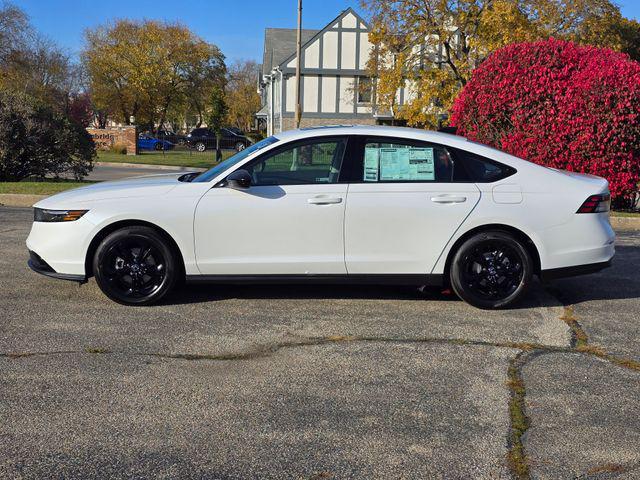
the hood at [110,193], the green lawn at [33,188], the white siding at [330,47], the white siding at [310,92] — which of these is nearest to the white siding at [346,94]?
the white siding at [330,47]

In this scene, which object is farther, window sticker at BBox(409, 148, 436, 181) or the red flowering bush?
the red flowering bush

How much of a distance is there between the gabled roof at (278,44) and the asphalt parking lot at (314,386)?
36353 millimetres

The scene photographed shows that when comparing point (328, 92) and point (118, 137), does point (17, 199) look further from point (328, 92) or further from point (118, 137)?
point (118, 137)

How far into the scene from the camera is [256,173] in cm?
558

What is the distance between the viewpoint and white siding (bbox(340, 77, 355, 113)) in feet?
123

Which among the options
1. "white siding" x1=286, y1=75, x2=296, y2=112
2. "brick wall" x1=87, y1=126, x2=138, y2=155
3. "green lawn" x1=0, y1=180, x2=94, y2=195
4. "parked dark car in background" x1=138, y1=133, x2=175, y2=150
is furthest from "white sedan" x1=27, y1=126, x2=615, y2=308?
"parked dark car in background" x1=138, y1=133, x2=175, y2=150

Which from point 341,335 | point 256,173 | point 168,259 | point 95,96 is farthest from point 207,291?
point 95,96

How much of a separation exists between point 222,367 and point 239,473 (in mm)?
1333

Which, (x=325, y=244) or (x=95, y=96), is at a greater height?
(x=95, y=96)

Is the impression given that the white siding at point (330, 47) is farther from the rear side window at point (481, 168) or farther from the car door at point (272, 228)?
the car door at point (272, 228)

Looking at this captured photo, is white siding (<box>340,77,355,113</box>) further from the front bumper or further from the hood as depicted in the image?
the front bumper

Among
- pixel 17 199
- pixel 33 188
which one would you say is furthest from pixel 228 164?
pixel 33 188

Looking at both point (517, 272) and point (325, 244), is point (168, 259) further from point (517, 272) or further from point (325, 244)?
point (517, 272)

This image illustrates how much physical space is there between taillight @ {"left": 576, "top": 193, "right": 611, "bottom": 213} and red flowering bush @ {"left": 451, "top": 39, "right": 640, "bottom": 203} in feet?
19.5
